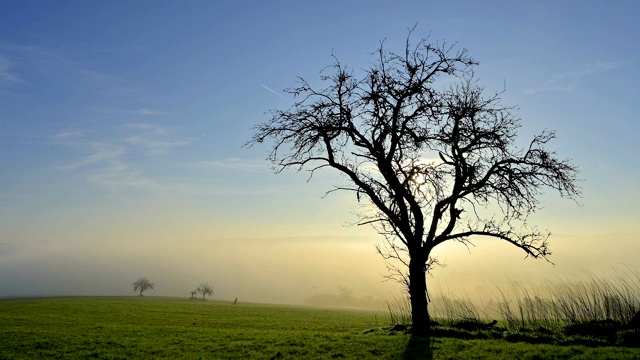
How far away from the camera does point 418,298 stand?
2094cm

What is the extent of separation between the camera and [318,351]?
1719cm

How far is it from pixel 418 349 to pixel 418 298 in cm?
477

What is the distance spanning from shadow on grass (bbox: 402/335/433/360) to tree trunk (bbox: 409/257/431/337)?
6.56ft

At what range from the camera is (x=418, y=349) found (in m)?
16.3

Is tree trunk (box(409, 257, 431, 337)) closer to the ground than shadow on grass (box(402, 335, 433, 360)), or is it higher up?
higher up

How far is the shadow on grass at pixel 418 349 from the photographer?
15250 mm

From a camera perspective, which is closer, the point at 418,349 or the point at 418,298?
the point at 418,349

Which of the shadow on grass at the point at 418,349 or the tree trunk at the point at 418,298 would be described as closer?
the shadow on grass at the point at 418,349

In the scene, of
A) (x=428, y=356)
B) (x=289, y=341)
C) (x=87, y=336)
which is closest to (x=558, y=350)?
(x=428, y=356)

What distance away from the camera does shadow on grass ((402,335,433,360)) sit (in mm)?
15250

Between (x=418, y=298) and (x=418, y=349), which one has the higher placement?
(x=418, y=298)

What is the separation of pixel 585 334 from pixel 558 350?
544 cm

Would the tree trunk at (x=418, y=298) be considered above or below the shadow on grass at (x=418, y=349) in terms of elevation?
above

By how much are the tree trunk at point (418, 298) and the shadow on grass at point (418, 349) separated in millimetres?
2000
